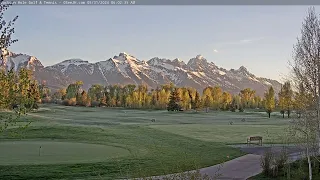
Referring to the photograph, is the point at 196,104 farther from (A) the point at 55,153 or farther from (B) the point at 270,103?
(A) the point at 55,153

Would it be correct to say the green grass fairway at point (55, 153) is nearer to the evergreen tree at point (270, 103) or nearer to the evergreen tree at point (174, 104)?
the evergreen tree at point (270, 103)

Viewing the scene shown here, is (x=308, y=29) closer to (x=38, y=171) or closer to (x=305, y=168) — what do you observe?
(x=305, y=168)

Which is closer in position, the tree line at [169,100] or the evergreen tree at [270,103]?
the evergreen tree at [270,103]

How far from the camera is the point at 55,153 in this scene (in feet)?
70.7

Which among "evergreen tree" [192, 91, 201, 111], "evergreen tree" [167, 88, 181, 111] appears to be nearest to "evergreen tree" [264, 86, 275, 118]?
"evergreen tree" [167, 88, 181, 111]

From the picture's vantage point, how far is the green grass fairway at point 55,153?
62.1 ft

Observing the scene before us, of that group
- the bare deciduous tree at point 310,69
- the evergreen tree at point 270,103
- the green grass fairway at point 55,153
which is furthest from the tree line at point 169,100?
the bare deciduous tree at point 310,69

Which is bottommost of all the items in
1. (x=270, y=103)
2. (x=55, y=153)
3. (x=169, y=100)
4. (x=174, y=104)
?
(x=55, y=153)

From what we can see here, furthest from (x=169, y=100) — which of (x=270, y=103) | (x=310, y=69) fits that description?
(x=310, y=69)

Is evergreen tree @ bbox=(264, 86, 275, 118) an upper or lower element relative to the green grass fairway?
upper

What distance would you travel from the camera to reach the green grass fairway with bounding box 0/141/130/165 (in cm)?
1894

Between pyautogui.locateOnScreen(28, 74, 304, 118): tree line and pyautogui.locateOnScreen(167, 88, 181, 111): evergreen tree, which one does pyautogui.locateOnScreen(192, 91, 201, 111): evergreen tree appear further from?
pyautogui.locateOnScreen(167, 88, 181, 111): evergreen tree

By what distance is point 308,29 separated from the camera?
1465 cm

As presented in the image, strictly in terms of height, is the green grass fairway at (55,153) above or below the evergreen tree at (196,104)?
below
